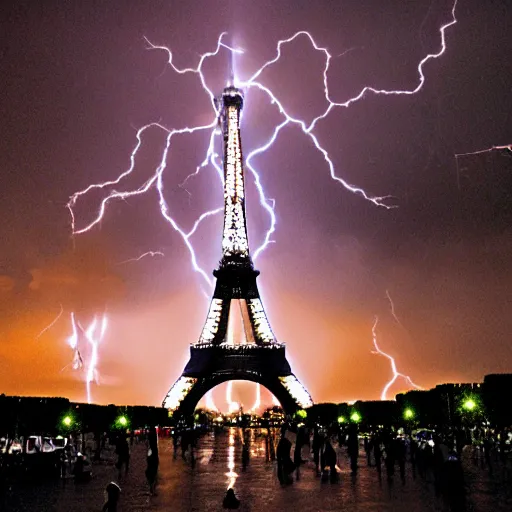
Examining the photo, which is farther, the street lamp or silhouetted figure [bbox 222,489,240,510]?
the street lamp

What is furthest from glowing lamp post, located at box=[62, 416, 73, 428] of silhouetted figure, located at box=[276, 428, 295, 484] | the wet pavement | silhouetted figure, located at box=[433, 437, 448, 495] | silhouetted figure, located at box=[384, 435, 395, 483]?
silhouetted figure, located at box=[433, 437, 448, 495]

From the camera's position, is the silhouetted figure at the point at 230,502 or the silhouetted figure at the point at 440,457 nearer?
the silhouetted figure at the point at 230,502

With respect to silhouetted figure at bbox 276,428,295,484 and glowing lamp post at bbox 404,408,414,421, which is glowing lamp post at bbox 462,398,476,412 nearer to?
glowing lamp post at bbox 404,408,414,421

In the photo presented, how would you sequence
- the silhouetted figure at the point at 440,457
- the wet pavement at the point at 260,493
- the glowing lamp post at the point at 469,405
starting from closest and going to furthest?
the wet pavement at the point at 260,493 < the silhouetted figure at the point at 440,457 < the glowing lamp post at the point at 469,405

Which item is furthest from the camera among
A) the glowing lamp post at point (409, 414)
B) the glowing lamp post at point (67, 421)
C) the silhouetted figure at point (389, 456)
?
the glowing lamp post at point (409, 414)

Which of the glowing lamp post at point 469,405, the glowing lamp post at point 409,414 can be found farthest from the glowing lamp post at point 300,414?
the glowing lamp post at point 469,405

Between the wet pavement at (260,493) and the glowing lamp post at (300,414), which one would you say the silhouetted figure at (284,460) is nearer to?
the wet pavement at (260,493)

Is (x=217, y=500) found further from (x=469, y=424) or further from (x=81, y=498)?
(x=469, y=424)
